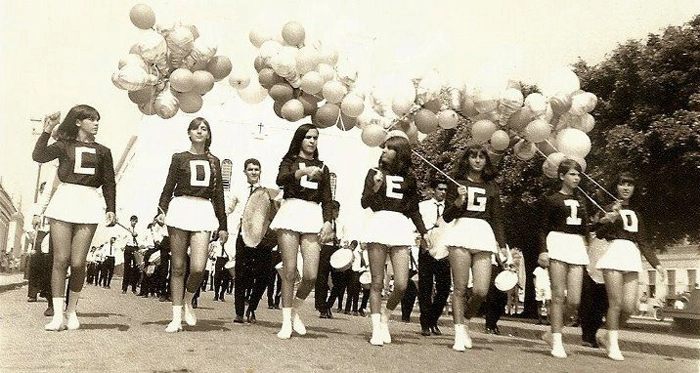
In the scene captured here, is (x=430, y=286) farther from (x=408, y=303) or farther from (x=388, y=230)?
(x=388, y=230)

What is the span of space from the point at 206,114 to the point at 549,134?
172 ft

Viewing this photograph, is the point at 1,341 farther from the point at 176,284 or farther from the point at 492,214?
the point at 492,214

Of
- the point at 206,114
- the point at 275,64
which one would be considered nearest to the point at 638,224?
the point at 275,64

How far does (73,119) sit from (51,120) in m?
0.28

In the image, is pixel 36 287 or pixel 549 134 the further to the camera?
pixel 36 287

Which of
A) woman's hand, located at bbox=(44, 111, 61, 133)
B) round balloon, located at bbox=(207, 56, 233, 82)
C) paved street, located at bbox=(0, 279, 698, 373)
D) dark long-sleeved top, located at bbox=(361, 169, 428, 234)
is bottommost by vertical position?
paved street, located at bbox=(0, 279, 698, 373)

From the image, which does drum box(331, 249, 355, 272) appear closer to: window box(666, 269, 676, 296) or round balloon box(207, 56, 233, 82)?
round balloon box(207, 56, 233, 82)

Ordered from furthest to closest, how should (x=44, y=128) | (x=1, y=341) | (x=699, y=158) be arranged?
(x=699, y=158) → (x=44, y=128) → (x=1, y=341)

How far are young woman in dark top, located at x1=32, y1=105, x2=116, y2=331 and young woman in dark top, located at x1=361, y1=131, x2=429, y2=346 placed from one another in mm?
2772

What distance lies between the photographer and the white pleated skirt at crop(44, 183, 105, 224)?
8102 mm

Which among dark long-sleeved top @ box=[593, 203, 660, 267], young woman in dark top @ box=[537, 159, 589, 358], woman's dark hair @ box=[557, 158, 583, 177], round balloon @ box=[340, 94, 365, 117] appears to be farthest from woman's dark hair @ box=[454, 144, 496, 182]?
round balloon @ box=[340, 94, 365, 117]

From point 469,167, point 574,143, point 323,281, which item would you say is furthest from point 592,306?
point 323,281

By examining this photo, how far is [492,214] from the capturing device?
8859 millimetres

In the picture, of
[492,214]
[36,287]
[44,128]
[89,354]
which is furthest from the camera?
[36,287]
